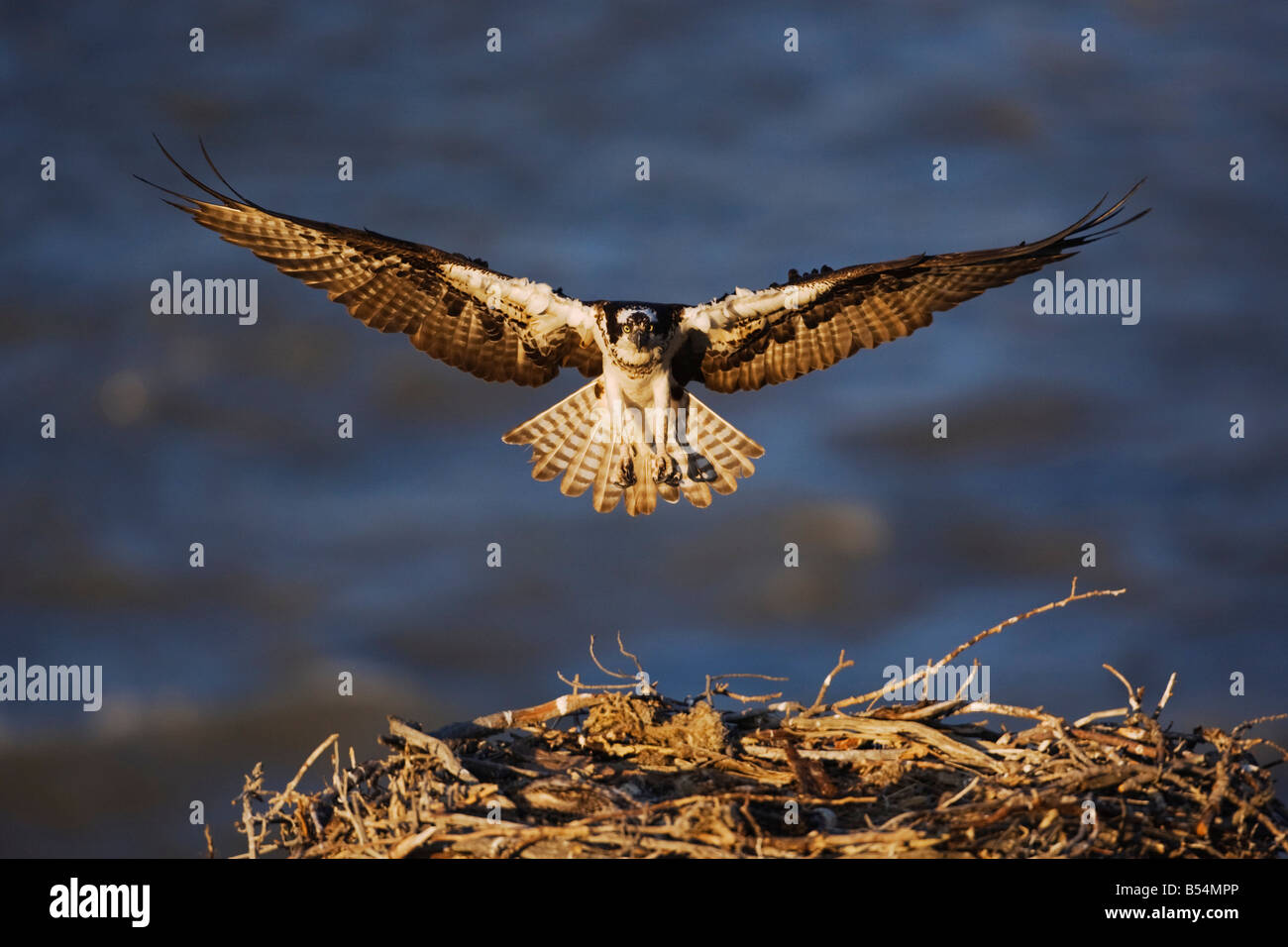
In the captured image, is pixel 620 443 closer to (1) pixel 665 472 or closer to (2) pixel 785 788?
(1) pixel 665 472

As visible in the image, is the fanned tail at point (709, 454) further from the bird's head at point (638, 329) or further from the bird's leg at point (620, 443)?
the bird's head at point (638, 329)

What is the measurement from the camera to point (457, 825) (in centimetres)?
517

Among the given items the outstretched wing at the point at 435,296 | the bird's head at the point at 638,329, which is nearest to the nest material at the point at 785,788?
the bird's head at the point at 638,329

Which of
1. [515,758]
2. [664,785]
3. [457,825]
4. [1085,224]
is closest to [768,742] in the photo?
[664,785]

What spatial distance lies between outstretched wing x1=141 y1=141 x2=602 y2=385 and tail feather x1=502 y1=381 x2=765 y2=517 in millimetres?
336

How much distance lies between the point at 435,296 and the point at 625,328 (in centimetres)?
150

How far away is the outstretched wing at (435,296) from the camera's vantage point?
888 cm

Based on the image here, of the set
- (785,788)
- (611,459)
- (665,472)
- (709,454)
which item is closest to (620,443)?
(611,459)

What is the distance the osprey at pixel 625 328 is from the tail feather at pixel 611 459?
0.04 ft

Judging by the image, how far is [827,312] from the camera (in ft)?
30.8

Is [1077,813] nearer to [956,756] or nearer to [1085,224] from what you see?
[956,756]
